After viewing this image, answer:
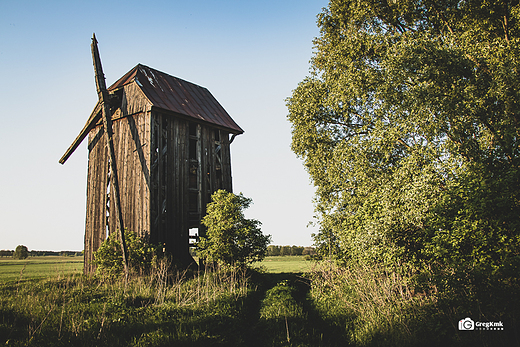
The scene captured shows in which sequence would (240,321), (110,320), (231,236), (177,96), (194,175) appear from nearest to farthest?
(110,320) < (240,321) < (231,236) < (194,175) < (177,96)

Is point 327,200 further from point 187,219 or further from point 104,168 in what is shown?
point 104,168

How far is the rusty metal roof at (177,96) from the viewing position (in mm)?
16703

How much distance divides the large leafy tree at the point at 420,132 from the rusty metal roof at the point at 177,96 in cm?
488

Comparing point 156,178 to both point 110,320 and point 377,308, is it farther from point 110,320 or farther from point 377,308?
point 377,308

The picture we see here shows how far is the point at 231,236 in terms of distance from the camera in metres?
14.7

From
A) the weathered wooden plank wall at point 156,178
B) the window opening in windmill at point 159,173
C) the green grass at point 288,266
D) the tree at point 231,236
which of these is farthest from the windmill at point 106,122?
the green grass at point 288,266

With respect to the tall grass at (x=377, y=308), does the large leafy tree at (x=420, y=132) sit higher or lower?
higher

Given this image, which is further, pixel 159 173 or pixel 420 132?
pixel 159 173

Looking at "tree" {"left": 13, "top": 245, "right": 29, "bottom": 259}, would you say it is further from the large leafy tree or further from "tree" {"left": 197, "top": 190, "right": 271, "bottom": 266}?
the large leafy tree

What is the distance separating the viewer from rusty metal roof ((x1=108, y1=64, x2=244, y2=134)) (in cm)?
1670

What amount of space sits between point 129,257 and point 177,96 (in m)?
9.15

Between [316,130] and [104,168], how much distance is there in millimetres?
11100

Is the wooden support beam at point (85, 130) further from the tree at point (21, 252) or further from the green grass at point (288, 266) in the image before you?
the tree at point (21, 252)

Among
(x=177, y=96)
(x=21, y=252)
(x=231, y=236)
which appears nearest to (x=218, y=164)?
(x=177, y=96)
